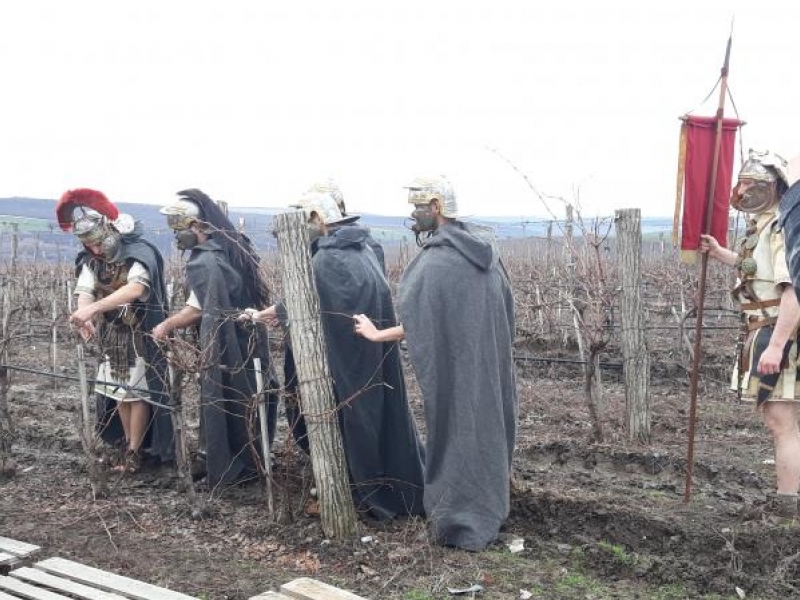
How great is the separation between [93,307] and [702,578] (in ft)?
11.5

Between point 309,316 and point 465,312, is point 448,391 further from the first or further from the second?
point 309,316

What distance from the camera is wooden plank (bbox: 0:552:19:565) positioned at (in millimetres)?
3707

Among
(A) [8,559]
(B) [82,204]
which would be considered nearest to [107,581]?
(A) [8,559]

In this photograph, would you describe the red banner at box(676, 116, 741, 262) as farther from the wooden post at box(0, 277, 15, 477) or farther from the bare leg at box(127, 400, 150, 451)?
the wooden post at box(0, 277, 15, 477)

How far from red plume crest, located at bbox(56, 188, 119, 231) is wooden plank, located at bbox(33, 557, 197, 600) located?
2158mm

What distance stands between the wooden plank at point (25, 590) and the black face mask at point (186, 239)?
199 cm

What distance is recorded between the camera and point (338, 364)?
4273 millimetres

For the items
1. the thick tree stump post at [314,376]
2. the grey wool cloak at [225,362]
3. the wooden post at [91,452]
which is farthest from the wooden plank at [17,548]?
the thick tree stump post at [314,376]

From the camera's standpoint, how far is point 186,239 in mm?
4730

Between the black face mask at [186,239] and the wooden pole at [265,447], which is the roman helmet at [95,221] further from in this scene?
the wooden pole at [265,447]

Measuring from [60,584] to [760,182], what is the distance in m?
3.75

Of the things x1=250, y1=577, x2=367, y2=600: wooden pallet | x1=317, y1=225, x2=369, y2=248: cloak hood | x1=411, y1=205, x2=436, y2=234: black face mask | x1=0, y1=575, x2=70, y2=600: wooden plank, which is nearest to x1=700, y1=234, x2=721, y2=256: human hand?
x1=411, y1=205, x2=436, y2=234: black face mask

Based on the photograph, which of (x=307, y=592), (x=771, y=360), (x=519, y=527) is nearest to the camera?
(x=307, y=592)

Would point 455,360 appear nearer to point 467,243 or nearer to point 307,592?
point 467,243
